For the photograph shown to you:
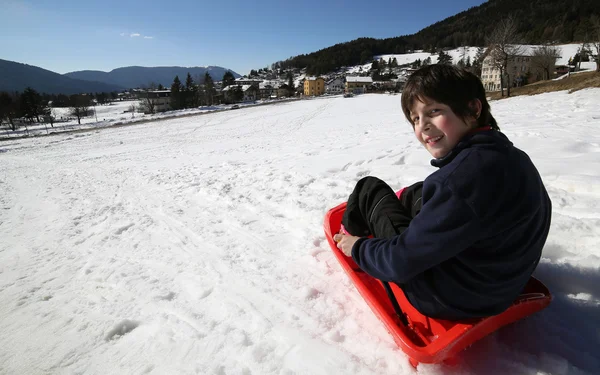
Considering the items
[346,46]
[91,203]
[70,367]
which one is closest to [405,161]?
[70,367]

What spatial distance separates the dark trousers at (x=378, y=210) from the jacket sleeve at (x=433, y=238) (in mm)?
344

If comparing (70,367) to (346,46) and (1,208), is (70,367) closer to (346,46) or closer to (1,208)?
(1,208)

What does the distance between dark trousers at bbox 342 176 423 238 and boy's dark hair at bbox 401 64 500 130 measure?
0.74 m

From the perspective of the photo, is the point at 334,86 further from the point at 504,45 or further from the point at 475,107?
the point at 475,107

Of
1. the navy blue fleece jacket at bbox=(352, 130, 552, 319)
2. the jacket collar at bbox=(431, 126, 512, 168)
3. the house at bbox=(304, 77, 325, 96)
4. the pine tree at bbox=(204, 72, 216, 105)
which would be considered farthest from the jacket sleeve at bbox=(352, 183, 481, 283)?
the house at bbox=(304, 77, 325, 96)

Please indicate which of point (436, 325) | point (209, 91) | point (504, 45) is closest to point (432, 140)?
point (436, 325)

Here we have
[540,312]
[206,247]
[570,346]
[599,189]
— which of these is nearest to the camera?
[570,346]

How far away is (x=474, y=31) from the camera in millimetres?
135000

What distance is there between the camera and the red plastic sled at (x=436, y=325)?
1.52m

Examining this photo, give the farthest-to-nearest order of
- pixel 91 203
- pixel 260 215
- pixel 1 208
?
pixel 1 208
pixel 91 203
pixel 260 215

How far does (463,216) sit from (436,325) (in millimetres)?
916

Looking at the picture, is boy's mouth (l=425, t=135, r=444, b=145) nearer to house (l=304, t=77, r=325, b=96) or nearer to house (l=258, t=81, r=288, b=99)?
house (l=258, t=81, r=288, b=99)

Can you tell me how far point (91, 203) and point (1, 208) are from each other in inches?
128

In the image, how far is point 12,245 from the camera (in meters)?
4.46
